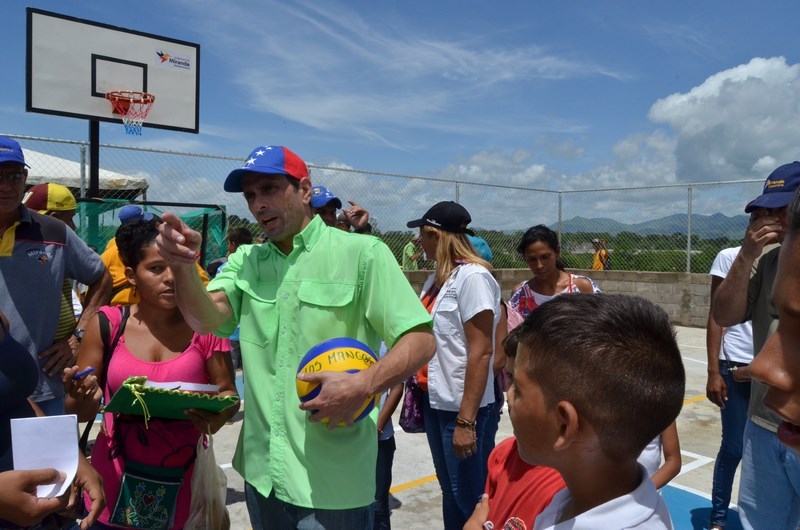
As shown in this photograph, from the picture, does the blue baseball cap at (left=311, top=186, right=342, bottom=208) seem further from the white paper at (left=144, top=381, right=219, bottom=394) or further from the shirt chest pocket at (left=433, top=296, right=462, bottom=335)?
the white paper at (left=144, top=381, right=219, bottom=394)

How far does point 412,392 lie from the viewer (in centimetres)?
372

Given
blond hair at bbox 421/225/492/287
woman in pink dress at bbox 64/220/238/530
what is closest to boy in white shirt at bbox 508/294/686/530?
woman in pink dress at bbox 64/220/238/530

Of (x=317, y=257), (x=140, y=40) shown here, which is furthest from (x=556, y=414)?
(x=140, y=40)

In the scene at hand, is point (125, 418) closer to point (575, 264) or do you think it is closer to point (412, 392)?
point (412, 392)

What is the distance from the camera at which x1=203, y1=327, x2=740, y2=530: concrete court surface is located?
14.5 feet

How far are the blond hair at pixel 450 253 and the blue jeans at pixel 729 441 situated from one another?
1.83 meters

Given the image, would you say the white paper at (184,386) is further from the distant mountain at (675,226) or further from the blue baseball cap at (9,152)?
the distant mountain at (675,226)

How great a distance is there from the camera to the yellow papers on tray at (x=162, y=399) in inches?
95.3

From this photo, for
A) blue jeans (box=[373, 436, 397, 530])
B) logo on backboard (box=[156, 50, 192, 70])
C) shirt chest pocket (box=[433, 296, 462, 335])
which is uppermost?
logo on backboard (box=[156, 50, 192, 70])

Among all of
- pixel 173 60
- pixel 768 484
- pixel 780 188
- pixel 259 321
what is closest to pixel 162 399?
pixel 259 321

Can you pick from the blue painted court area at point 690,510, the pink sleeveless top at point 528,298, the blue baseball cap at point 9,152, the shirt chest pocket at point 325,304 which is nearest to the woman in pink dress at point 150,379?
the shirt chest pocket at point 325,304

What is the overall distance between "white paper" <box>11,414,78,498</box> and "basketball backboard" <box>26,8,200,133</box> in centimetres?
928

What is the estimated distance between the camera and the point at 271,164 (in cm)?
235

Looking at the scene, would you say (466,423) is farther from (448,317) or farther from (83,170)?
(83,170)
